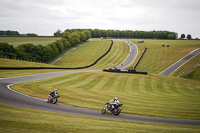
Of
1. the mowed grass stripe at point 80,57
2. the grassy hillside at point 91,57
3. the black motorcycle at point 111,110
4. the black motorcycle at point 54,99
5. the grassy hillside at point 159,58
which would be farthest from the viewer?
the mowed grass stripe at point 80,57

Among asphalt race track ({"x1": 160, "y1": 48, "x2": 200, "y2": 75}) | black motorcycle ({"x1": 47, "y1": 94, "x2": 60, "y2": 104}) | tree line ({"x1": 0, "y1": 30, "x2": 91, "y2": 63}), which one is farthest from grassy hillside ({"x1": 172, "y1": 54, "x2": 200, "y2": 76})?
tree line ({"x1": 0, "y1": 30, "x2": 91, "y2": 63})

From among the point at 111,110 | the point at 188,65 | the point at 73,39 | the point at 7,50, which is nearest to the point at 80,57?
the point at 73,39

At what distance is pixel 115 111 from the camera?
62.9 feet

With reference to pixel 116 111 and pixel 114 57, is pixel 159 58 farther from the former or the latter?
pixel 116 111

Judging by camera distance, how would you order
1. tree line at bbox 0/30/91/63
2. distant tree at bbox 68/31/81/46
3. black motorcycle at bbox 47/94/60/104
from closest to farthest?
black motorcycle at bbox 47/94/60/104, tree line at bbox 0/30/91/63, distant tree at bbox 68/31/81/46

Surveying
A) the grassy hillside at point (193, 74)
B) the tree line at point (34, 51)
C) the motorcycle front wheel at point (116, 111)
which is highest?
the tree line at point (34, 51)

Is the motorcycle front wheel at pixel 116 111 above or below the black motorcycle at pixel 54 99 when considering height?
below

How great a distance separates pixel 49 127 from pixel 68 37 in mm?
131209

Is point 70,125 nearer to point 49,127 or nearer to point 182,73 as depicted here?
point 49,127

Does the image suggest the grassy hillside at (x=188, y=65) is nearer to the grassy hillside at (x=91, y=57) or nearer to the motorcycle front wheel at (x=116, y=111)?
the grassy hillside at (x=91, y=57)

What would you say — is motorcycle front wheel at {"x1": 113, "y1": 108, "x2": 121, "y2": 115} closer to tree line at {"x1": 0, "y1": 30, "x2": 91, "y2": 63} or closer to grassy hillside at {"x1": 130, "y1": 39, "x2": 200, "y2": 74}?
grassy hillside at {"x1": 130, "y1": 39, "x2": 200, "y2": 74}

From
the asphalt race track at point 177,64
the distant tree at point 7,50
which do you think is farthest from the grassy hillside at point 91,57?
the asphalt race track at point 177,64

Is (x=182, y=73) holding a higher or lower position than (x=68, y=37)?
lower

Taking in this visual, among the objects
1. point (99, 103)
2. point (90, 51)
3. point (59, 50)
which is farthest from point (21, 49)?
point (99, 103)
